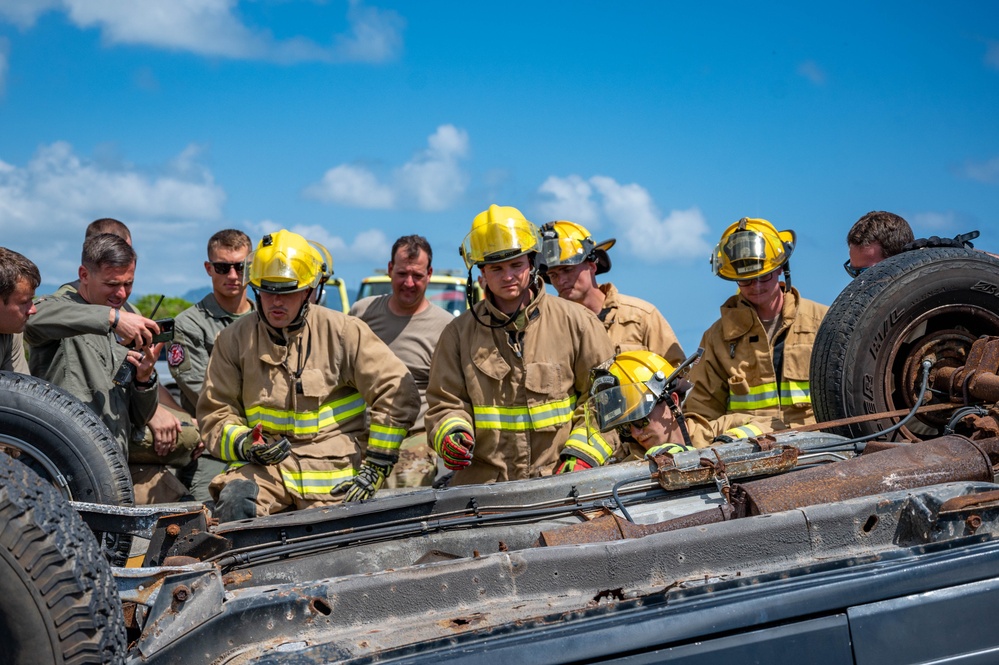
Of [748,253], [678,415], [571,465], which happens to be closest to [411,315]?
[748,253]

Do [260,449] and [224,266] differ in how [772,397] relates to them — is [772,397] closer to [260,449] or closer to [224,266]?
[260,449]

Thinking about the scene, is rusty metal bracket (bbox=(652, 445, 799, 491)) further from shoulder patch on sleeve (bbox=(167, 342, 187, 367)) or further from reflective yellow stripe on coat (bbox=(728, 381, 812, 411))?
shoulder patch on sleeve (bbox=(167, 342, 187, 367))

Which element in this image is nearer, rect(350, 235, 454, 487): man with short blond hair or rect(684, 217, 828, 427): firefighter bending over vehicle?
rect(684, 217, 828, 427): firefighter bending over vehicle

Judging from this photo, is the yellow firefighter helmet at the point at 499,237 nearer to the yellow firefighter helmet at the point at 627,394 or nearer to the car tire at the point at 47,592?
the yellow firefighter helmet at the point at 627,394

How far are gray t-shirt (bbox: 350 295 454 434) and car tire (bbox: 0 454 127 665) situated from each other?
4.23 meters

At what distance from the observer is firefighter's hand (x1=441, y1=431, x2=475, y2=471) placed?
479cm

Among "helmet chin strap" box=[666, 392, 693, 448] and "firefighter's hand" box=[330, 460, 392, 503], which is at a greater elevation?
"helmet chin strap" box=[666, 392, 693, 448]

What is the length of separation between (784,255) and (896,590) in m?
3.13

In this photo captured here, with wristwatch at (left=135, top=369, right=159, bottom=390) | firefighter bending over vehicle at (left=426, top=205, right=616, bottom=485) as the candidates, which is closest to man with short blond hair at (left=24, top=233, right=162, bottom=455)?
wristwatch at (left=135, top=369, right=159, bottom=390)

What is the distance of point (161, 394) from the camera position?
23.1ft

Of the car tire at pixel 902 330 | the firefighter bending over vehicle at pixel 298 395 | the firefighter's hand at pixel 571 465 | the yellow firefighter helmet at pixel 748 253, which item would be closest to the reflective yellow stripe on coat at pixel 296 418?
the firefighter bending over vehicle at pixel 298 395

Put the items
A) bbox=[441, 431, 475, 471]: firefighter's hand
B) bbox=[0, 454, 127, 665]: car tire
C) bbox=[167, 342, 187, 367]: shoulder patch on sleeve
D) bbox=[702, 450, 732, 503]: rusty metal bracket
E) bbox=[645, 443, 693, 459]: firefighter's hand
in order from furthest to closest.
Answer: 1. bbox=[167, 342, 187, 367]: shoulder patch on sleeve
2. bbox=[441, 431, 475, 471]: firefighter's hand
3. bbox=[645, 443, 693, 459]: firefighter's hand
4. bbox=[702, 450, 732, 503]: rusty metal bracket
5. bbox=[0, 454, 127, 665]: car tire

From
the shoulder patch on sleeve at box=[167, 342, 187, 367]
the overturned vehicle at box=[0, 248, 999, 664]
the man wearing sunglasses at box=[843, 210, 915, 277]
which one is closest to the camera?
the overturned vehicle at box=[0, 248, 999, 664]

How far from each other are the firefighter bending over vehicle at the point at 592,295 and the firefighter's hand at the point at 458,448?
187 centimetres
